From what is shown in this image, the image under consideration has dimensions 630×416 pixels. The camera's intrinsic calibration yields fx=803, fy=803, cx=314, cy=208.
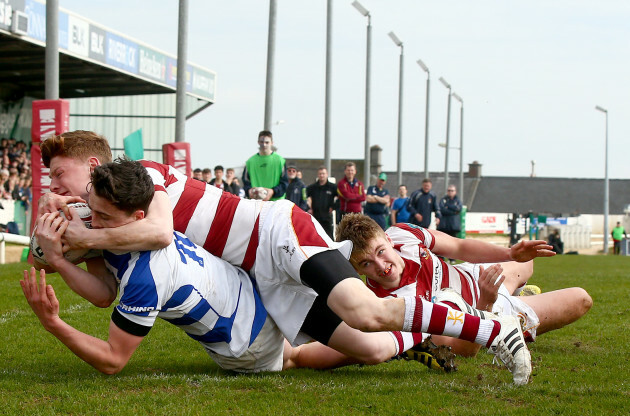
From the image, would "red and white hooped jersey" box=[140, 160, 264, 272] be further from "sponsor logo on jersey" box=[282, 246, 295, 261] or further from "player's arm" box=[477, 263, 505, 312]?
"player's arm" box=[477, 263, 505, 312]

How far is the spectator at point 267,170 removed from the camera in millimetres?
15086

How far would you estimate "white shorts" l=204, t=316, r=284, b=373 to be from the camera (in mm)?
4855

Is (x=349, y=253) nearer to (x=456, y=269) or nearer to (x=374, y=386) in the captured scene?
(x=374, y=386)

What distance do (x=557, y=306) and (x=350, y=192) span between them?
40.5 ft

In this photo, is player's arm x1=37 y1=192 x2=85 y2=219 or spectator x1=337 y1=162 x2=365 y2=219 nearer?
player's arm x1=37 y1=192 x2=85 y2=219

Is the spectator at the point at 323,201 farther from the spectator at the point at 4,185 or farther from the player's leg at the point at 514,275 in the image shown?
the player's leg at the point at 514,275

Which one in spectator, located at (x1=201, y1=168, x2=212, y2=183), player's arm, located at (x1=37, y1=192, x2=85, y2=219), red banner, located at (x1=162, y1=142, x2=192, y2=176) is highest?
red banner, located at (x1=162, y1=142, x2=192, y2=176)

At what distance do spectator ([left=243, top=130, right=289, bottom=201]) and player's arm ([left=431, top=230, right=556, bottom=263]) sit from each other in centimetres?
918

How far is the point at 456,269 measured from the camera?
19.7 feet

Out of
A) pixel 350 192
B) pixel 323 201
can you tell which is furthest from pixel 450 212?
pixel 323 201

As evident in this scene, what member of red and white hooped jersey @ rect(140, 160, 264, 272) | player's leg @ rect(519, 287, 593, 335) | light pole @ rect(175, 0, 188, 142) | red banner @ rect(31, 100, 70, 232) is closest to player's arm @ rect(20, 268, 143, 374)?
red and white hooped jersey @ rect(140, 160, 264, 272)

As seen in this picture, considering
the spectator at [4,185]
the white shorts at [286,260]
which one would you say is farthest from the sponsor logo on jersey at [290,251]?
the spectator at [4,185]

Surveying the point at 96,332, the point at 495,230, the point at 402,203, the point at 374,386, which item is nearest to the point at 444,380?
the point at 374,386

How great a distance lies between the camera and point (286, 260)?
4.59 meters
